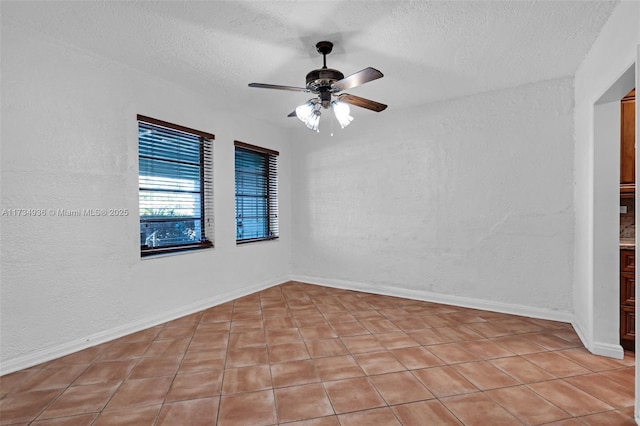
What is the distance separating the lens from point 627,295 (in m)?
2.55

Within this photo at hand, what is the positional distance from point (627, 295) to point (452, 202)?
1787 millimetres

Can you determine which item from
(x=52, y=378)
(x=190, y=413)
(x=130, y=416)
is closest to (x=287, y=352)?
(x=190, y=413)

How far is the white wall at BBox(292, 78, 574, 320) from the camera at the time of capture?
3.37m

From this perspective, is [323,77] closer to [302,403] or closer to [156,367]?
[302,403]

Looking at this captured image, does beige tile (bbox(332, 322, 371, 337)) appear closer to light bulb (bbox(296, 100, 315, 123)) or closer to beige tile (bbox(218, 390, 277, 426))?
beige tile (bbox(218, 390, 277, 426))

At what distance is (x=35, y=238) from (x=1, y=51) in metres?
1.36

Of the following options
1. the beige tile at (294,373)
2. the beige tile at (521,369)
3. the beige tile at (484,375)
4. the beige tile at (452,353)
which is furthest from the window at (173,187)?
the beige tile at (521,369)

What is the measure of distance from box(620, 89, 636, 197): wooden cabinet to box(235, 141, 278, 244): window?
3.99 m

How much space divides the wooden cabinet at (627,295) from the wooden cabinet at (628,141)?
0.64 meters

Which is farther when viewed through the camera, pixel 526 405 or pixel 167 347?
pixel 167 347

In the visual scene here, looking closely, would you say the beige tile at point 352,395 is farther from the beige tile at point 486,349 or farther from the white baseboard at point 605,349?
the white baseboard at point 605,349

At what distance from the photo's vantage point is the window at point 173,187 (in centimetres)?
331

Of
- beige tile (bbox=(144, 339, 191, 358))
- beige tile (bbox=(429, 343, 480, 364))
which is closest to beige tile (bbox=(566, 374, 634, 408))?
beige tile (bbox=(429, 343, 480, 364))

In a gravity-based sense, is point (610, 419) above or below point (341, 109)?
below
